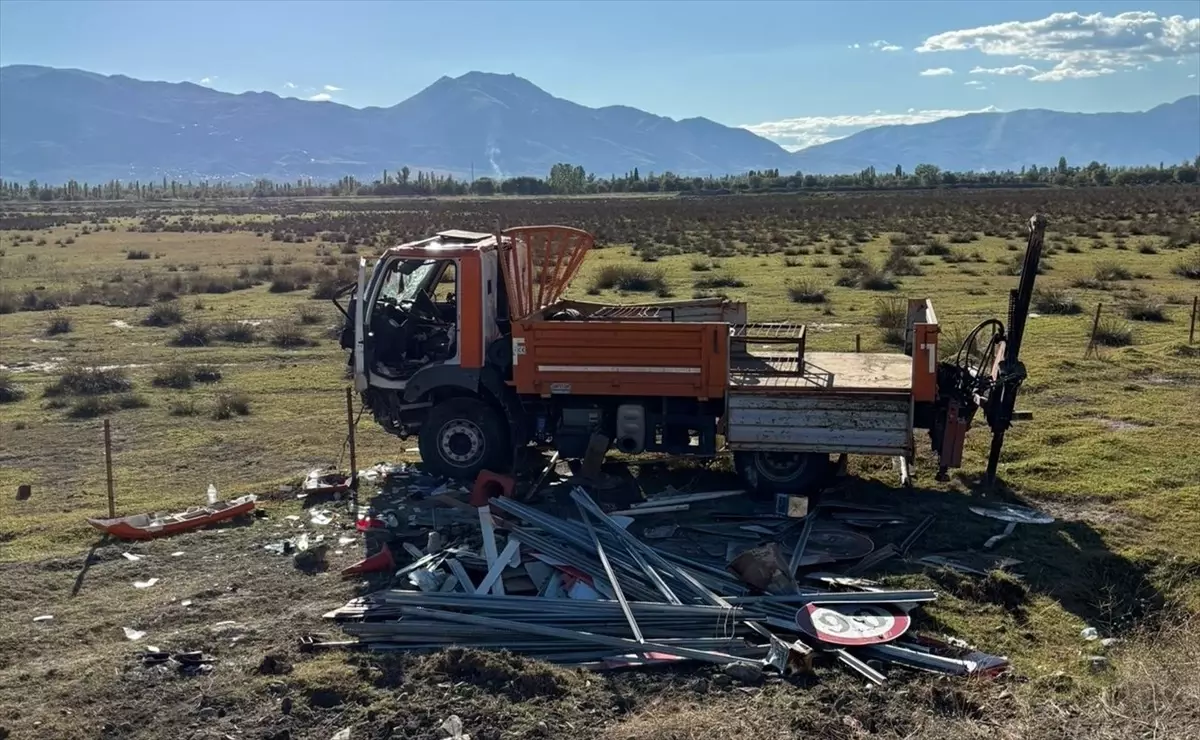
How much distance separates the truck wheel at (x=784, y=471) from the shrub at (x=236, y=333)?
1516 centimetres

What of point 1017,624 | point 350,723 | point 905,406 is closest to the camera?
point 350,723

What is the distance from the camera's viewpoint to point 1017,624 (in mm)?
7309

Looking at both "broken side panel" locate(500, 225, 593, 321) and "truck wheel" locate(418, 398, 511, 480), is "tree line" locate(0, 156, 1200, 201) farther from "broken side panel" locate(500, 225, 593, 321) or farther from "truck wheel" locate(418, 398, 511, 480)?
"truck wheel" locate(418, 398, 511, 480)

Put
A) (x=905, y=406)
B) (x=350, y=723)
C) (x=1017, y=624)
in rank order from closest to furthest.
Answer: (x=350, y=723) < (x=1017, y=624) < (x=905, y=406)

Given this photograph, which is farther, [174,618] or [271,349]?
[271,349]

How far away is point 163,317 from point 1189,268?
85.9ft

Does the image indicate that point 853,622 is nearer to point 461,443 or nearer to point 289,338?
point 461,443

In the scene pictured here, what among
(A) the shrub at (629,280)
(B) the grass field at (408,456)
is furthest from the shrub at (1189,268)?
(A) the shrub at (629,280)

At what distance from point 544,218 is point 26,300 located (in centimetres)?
4239

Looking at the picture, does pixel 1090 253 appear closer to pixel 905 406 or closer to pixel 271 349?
pixel 271 349

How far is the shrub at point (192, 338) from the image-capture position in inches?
864

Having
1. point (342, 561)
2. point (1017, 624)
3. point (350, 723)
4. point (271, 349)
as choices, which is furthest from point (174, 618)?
point (271, 349)

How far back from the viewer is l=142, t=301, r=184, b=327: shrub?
24797 millimetres

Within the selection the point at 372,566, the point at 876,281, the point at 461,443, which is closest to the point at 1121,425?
the point at 461,443
